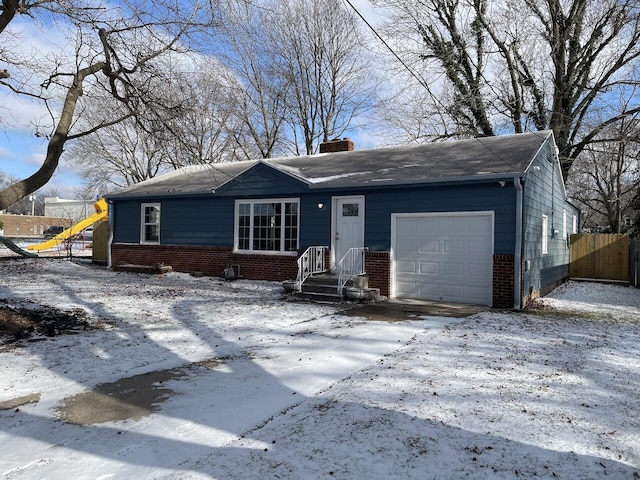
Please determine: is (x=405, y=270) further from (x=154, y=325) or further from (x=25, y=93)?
(x=25, y=93)

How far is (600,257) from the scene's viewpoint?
18094 millimetres

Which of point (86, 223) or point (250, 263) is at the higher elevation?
point (86, 223)

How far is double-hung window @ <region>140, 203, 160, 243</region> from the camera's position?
1631 cm

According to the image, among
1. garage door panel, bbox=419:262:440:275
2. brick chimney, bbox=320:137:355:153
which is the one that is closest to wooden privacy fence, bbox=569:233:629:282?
brick chimney, bbox=320:137:355:153

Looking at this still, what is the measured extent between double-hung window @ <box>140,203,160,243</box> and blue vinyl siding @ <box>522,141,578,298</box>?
12.4 m

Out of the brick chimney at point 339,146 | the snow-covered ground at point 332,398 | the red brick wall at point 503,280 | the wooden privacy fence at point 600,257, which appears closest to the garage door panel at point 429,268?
the red brick wall at point 503,280

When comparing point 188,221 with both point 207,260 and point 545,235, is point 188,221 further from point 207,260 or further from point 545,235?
point 545,235

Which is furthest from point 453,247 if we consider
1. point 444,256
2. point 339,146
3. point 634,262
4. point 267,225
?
point 634,262

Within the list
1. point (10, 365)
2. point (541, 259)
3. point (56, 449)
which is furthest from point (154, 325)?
point (541, 259)

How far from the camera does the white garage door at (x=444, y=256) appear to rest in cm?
1026

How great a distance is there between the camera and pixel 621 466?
9.88ft

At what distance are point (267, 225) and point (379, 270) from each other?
4.08 meters

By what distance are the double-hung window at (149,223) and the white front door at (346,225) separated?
758 centimetres

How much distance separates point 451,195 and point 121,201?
41.7 feet
